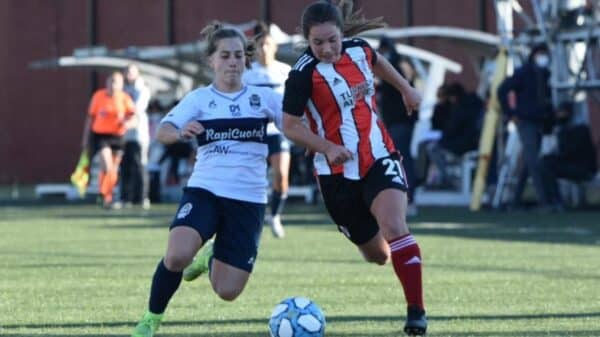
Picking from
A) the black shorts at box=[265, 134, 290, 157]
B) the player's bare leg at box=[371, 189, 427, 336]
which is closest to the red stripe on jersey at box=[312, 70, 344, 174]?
the player's bare leg at box=[371, 189, 427, 336]

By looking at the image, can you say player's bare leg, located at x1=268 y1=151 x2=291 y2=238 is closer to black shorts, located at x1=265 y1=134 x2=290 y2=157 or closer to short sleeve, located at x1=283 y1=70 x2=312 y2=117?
black shorts, located at x1=265 y1=134 x2=290 y2=157

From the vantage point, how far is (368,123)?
29.8 ft

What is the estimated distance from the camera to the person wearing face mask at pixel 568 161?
71.3 feet

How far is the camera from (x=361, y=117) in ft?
29.8

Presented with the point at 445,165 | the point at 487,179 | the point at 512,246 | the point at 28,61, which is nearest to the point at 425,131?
the point at 445,165

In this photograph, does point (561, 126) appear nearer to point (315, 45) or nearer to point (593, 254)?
point (593, 254)

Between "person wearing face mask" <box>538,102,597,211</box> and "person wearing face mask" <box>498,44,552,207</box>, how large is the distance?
0.22 meters

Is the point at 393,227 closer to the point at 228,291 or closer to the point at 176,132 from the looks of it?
the point at 228,291

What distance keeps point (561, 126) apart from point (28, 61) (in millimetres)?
18681

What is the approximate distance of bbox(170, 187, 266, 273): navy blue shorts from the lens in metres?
8.76

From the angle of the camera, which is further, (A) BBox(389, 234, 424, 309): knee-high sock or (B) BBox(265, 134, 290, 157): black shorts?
(B) BBox(265, 134, 290, 157): black shorts

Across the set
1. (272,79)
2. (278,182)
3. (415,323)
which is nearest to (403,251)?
(415,323)

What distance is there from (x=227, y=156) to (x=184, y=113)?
321 millimetres

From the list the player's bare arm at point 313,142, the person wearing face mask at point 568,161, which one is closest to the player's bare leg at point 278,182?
the person wearing face mask at point 568,161
